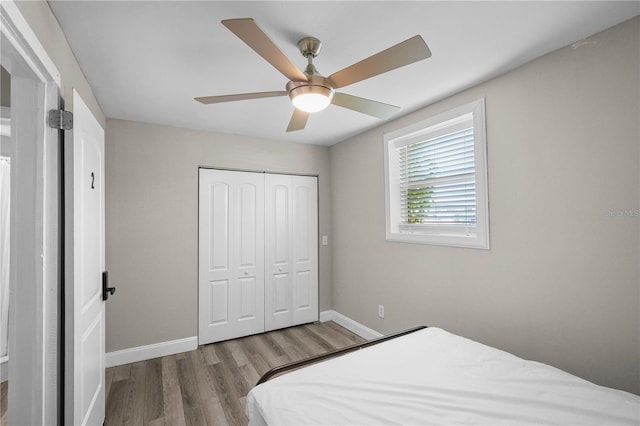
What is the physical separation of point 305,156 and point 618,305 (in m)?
3.22

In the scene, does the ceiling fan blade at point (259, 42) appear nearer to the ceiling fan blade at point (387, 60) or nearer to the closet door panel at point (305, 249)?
the ceiling fan blade at point (387, 60)

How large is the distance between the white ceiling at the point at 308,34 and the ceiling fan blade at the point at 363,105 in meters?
0.30

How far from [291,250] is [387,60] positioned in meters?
2.84

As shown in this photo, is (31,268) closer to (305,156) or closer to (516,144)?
(516,144)

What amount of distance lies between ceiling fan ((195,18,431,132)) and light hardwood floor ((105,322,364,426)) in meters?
2.19

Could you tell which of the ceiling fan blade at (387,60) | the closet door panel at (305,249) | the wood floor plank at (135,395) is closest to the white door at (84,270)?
the wood floor plank at (135,395)

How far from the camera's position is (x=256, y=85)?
7.20ft

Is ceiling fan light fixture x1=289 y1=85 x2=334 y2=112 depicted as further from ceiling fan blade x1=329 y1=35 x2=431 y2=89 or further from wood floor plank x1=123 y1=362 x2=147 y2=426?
wood floor plank x1=123 y1=362 x2=147 y2=426

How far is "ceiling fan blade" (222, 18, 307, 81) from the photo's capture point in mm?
1124

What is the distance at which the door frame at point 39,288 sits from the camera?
3.88 ft

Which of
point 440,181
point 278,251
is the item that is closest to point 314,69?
point 440,181

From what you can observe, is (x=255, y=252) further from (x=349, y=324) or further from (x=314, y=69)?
(x=314, y=69)

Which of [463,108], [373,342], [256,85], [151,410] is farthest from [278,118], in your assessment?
[151,410]

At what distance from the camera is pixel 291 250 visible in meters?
3.85
